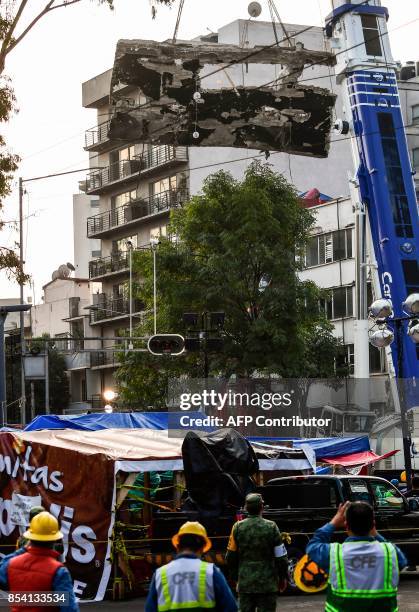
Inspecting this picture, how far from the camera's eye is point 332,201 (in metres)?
59.8

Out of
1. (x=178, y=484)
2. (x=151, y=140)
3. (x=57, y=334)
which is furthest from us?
(x=57, y=334)

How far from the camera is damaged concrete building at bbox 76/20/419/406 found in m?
50.4

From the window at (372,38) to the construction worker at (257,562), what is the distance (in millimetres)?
24781

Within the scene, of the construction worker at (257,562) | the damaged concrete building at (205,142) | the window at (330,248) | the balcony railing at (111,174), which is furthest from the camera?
the balcony railing at (111,174)

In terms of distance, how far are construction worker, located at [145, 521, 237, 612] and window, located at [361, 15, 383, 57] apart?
95.4ft

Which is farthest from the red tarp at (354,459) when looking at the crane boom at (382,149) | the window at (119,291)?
the window at (119,291)

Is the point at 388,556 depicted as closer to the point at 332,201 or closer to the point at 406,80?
the point at 332,201

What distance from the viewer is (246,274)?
4366 cm

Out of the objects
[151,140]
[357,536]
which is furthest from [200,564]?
[151,140]

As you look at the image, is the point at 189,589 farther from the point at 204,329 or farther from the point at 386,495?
the point at 204,329

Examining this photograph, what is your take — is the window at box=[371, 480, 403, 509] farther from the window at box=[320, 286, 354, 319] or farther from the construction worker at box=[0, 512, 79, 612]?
the window at box=[320, 286, 354, 319]

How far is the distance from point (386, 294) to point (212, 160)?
124ft

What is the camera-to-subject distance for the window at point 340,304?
59.4 metres

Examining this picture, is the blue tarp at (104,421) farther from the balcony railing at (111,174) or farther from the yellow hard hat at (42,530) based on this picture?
the balcony railing at (111,174)
